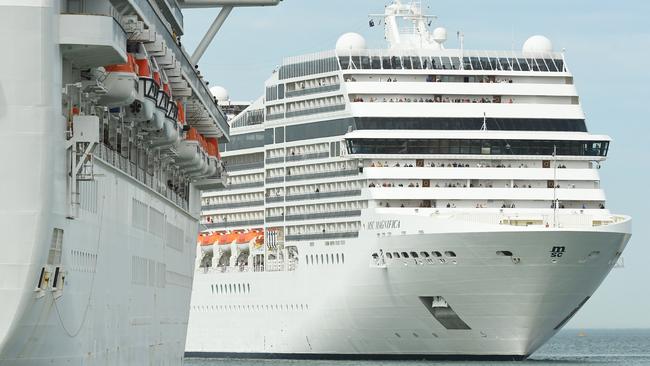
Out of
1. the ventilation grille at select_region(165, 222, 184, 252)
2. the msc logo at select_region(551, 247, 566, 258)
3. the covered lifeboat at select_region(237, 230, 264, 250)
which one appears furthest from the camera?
the covered lifeboat at select_region(237, 230, 264, 250)

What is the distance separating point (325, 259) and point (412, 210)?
7.34 m

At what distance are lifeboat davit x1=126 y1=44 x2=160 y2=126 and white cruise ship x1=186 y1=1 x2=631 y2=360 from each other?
1521 inches

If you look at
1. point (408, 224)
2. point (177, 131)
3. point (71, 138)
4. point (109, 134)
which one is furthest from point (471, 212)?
point (71, 138)

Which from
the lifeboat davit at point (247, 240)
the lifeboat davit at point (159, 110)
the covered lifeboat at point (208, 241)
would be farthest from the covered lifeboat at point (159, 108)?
the covered lifeboat at point (208, 241)

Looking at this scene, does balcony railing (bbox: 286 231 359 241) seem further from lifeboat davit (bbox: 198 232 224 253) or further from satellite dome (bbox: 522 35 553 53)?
satellite dome (bbox: 522 35 553 53)

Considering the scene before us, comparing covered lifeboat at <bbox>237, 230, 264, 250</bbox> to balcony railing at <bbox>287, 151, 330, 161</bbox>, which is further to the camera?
covered lifeboat at <bbox>237, 230, 264, 250</bbox>

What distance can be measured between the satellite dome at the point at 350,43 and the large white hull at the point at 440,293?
910 centimetres

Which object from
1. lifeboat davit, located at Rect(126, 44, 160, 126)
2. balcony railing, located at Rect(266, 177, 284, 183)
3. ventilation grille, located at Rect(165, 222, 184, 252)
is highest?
balcony railing, located at Rect(266, 177, 284, 183)

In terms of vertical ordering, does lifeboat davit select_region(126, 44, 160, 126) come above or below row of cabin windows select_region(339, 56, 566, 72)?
below

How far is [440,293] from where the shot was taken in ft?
231

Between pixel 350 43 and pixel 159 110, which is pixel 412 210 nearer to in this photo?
pixel 350 43

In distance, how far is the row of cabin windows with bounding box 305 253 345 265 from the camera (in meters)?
76.8

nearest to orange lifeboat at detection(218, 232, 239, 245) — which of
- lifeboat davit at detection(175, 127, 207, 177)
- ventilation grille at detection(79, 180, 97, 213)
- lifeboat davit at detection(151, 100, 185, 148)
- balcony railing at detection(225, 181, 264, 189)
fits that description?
balcony railing at detection(225, 181, 264, 189)

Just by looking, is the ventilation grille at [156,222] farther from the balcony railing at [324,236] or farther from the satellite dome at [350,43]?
the satellite dome at [350,43]
